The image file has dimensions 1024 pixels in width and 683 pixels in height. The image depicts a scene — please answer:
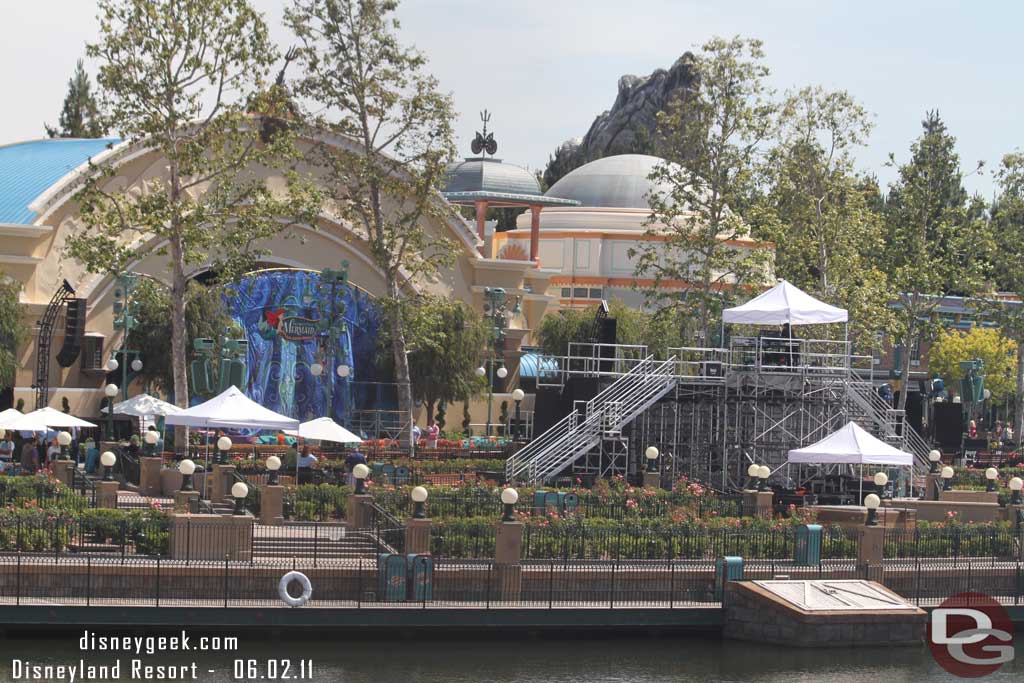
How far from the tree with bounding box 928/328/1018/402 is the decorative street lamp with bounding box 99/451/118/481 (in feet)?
198

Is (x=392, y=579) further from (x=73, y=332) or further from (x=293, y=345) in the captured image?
(x=293, y=345)

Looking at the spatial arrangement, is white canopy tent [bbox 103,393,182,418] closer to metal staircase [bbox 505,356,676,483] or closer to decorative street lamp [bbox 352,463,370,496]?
metal staircase [bbox 505,356,676,483]

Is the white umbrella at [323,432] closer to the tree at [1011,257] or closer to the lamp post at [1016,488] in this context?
the lamp post at [1016,488]

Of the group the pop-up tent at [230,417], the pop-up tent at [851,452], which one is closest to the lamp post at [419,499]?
the pop-up tent at [230,417]

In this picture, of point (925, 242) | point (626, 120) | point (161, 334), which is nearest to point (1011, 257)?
point (925, 242)

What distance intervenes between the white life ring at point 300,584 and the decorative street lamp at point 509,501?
3860mm

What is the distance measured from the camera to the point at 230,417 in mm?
42562

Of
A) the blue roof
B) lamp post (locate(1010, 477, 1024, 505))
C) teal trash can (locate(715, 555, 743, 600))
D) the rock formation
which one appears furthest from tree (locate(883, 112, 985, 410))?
the rock formation

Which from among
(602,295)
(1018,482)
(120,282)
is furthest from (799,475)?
(602,295)

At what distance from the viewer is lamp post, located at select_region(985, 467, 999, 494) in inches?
1855

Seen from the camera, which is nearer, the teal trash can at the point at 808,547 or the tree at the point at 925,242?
the teal trash can at the point at 808,547

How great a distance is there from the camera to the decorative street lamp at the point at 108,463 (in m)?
36.8

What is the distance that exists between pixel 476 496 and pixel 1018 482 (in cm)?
1213

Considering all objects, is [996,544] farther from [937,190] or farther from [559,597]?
[937,190]
